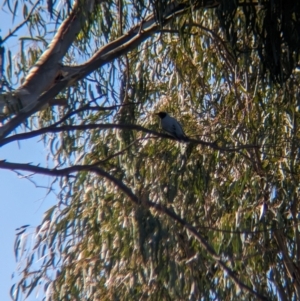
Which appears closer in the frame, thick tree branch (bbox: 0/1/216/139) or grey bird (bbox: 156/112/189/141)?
thick tree branch (bbox: 0/1/216/139)

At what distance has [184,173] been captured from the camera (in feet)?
14.9

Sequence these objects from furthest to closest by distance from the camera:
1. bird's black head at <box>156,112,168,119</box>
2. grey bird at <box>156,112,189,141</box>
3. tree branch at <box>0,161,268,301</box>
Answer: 1. bird's black head at <box>156,112,168,119</box>
2. grey bird at <box>156,112,189,141</box>
3. tree branch at <box>0,161,268,301</box>

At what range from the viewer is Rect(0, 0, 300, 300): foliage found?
418 cm

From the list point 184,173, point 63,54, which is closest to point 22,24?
point 63,54

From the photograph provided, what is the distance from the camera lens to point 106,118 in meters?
4.55

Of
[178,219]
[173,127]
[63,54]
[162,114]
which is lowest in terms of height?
[178,219]

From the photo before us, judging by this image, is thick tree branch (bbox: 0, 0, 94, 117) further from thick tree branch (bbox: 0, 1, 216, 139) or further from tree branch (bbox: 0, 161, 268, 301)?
tree branch (bbox: 0, 161, 268, 301)

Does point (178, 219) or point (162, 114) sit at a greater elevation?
point (162, 114)

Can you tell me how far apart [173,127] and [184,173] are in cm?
36

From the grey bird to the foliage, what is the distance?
0.15 feet

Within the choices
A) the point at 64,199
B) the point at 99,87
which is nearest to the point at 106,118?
the point at 99,87

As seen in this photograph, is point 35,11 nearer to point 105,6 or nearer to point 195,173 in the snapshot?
point 105,6

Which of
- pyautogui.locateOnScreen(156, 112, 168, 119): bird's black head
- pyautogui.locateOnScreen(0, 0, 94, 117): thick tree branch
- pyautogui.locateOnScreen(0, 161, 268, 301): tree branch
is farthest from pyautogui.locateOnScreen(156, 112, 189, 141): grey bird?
pyautogui.locateOnScreen(0, 0, 94, 117): thick tree branch

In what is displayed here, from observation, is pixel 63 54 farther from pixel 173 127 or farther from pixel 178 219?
pixel 178 219
